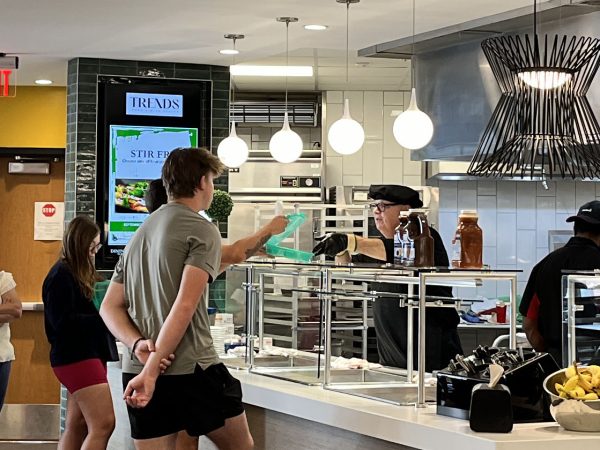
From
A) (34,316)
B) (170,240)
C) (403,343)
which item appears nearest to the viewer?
(170,240)

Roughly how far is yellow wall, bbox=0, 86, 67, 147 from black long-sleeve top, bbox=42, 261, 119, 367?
409 cm

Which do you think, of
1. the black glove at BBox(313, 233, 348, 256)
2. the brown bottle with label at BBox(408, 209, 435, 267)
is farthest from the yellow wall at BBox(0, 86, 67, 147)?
the brown bottle with label at BBox(408, 209, 435, 267)

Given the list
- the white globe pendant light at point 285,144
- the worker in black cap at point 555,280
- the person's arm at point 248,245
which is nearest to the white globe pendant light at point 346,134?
the white globe pendant light at point 285,144

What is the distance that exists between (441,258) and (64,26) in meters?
3.20

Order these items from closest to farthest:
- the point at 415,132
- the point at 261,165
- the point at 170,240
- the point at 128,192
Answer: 1. the point at 170,240
2. the point at 415,132
3. the point at 128,192
4. the point at 261,165

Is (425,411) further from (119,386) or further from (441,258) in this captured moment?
(119,386)

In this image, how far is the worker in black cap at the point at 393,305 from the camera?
393cm

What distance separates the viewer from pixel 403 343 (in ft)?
14.0

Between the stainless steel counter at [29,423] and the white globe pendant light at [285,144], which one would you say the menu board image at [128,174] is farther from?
the stainless steel counter at [29,423]

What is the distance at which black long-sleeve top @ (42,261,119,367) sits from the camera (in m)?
5.15

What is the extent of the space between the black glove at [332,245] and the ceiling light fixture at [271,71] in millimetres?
4371

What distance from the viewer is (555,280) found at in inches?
210

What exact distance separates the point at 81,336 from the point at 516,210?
5.28 metres

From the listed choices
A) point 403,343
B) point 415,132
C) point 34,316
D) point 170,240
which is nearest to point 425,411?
point 403,343
